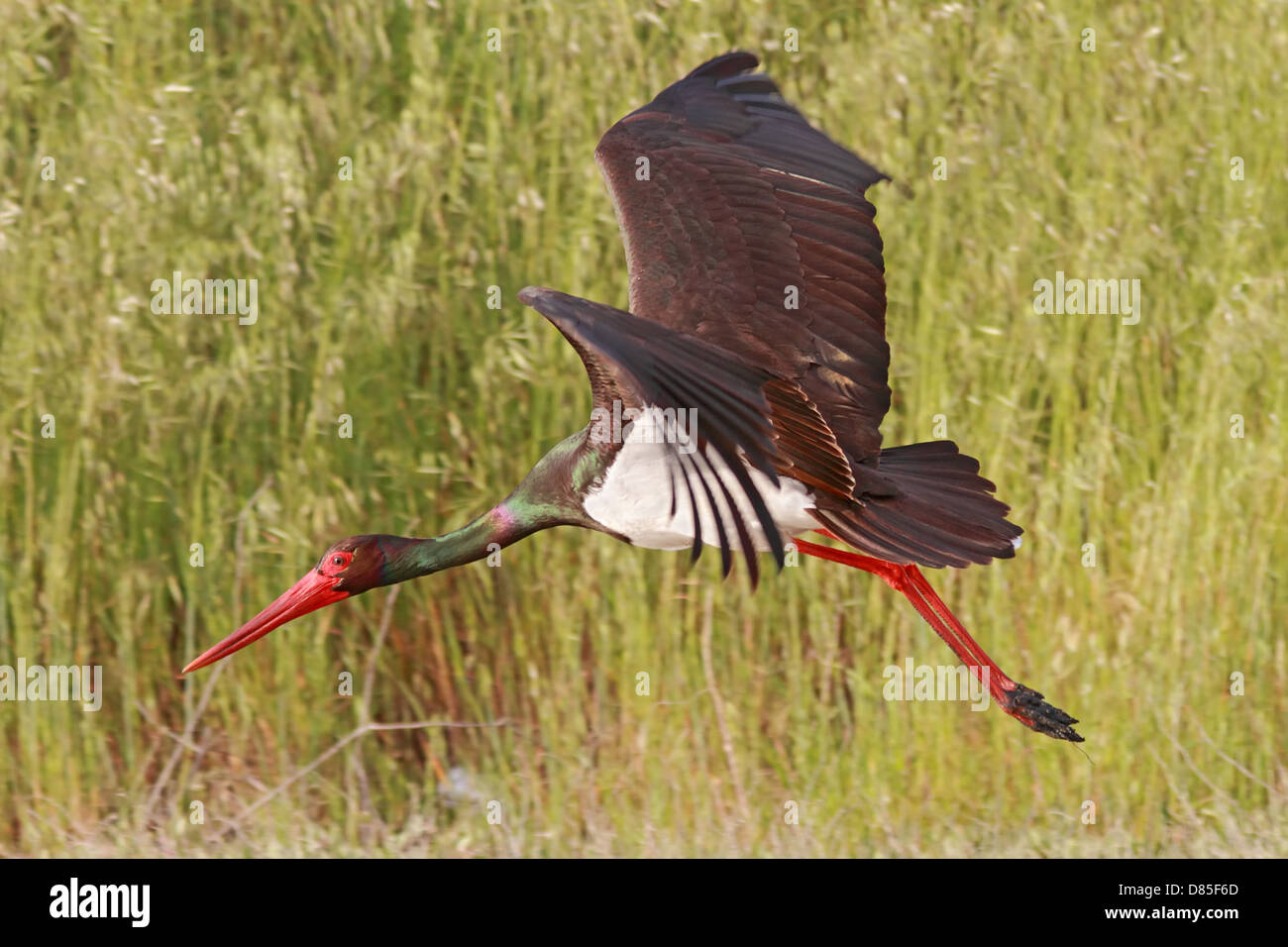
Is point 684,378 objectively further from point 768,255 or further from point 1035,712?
point 1035,712

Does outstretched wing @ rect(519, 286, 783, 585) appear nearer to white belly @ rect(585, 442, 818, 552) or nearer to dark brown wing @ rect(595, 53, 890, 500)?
white belly @ rect(585, 442, 818, 552)

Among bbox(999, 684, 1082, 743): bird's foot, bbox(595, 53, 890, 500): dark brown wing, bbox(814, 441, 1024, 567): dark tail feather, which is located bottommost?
bbox(999, 684, 1082, 743): bird's foot

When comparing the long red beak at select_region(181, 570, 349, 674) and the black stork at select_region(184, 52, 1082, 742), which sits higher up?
the black stork at select_region(184, 52, 1082, 742)

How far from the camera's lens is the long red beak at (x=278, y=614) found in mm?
5211

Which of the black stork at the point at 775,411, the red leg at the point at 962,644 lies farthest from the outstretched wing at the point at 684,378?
the red leg at the point at 962,644

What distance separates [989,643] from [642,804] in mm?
1089

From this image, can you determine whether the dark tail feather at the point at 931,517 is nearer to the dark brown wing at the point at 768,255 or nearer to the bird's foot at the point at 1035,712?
the dark brown wing at the point at 768,255

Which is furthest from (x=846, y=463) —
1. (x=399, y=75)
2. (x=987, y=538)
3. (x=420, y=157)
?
(x=399, y=75)

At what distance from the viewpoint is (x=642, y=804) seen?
17.5 feet

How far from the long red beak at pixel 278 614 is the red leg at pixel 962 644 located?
4.34ft

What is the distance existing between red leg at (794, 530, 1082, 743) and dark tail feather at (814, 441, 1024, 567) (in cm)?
19

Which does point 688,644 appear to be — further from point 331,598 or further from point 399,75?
point 399,75

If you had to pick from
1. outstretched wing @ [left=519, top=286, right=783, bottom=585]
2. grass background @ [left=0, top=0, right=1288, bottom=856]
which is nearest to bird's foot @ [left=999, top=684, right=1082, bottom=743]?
grass background @ [left=0, top=0, right=1288, bottom=856]

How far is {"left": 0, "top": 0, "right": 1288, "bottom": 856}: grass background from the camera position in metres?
5.38
